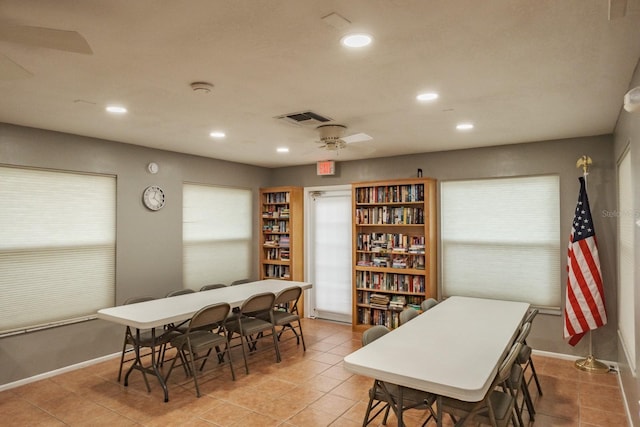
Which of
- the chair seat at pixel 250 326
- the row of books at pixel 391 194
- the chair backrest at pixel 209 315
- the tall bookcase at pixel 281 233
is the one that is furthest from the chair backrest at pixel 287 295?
the row of books at pixel 391 194

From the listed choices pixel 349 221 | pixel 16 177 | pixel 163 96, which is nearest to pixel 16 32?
pixel 163 96

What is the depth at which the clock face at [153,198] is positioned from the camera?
5.03 meters

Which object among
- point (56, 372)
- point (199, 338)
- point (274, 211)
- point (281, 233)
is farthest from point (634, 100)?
point (274, 211)

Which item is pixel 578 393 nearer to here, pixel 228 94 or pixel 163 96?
pixel 228 94

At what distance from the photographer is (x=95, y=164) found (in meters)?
4.53

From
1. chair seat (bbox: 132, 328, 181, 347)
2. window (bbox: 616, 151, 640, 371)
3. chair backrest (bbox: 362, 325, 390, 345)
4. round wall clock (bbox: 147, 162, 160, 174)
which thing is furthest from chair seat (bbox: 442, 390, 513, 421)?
round wall clock (bbox: 147, 162, 160, 174)

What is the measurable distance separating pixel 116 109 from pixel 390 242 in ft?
12.8

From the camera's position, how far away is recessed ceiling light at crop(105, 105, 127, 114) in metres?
3.29

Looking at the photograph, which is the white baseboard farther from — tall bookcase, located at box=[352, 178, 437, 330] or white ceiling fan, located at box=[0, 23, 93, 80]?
white ceiling fan, located at box=[0, 23, 93, 80]

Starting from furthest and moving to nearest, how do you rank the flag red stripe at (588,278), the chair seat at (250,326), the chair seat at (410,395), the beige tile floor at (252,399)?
the chair seat at (250,326)
the flag red stripe at (588,278)
the beige tile floor at (252,399)
the chair seat at (410,395)

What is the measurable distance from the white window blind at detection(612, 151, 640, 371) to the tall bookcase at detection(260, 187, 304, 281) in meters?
4.31

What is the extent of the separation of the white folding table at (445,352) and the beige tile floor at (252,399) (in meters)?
0.75

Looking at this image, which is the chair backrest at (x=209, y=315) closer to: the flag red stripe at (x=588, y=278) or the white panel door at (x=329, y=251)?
the white panel door at (x=329, y=251)

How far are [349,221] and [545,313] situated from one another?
9.80 feet
